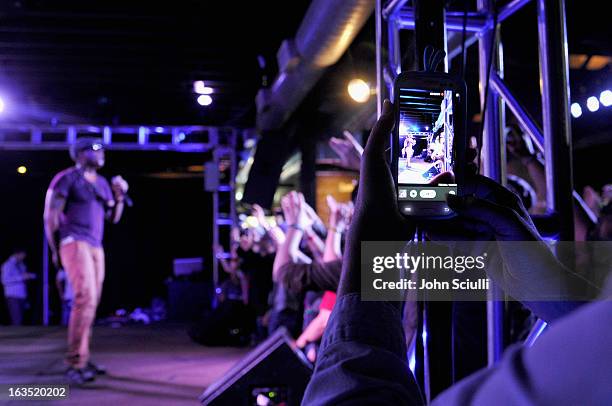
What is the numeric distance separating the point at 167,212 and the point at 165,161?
1168 millimetres

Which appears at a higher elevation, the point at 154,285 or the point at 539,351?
the point at 539,351

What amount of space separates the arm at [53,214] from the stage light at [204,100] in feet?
12.6

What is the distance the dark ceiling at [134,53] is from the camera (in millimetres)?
4691

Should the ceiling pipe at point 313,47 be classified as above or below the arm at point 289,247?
above

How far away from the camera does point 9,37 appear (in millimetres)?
5258

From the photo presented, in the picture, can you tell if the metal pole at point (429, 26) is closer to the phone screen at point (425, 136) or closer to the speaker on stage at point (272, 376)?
the phone screen at point (425, 136)

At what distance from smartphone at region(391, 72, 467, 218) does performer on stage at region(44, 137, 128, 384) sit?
3022 millimetres

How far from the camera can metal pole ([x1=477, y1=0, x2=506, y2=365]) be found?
4.82ft

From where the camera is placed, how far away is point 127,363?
13.8ft

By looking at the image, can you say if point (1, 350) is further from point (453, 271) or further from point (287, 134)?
point (453, 271)

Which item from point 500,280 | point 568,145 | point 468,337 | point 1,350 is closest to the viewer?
point 500,280

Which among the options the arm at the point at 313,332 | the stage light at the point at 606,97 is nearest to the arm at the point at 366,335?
the arm at the point at 313,332

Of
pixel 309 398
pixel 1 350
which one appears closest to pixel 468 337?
pixel 309 398

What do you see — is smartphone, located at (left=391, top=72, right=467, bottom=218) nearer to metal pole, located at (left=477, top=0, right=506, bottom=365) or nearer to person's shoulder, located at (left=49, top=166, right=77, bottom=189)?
metal pole, located at (left=477, top=0, right=506, bottom=365)
